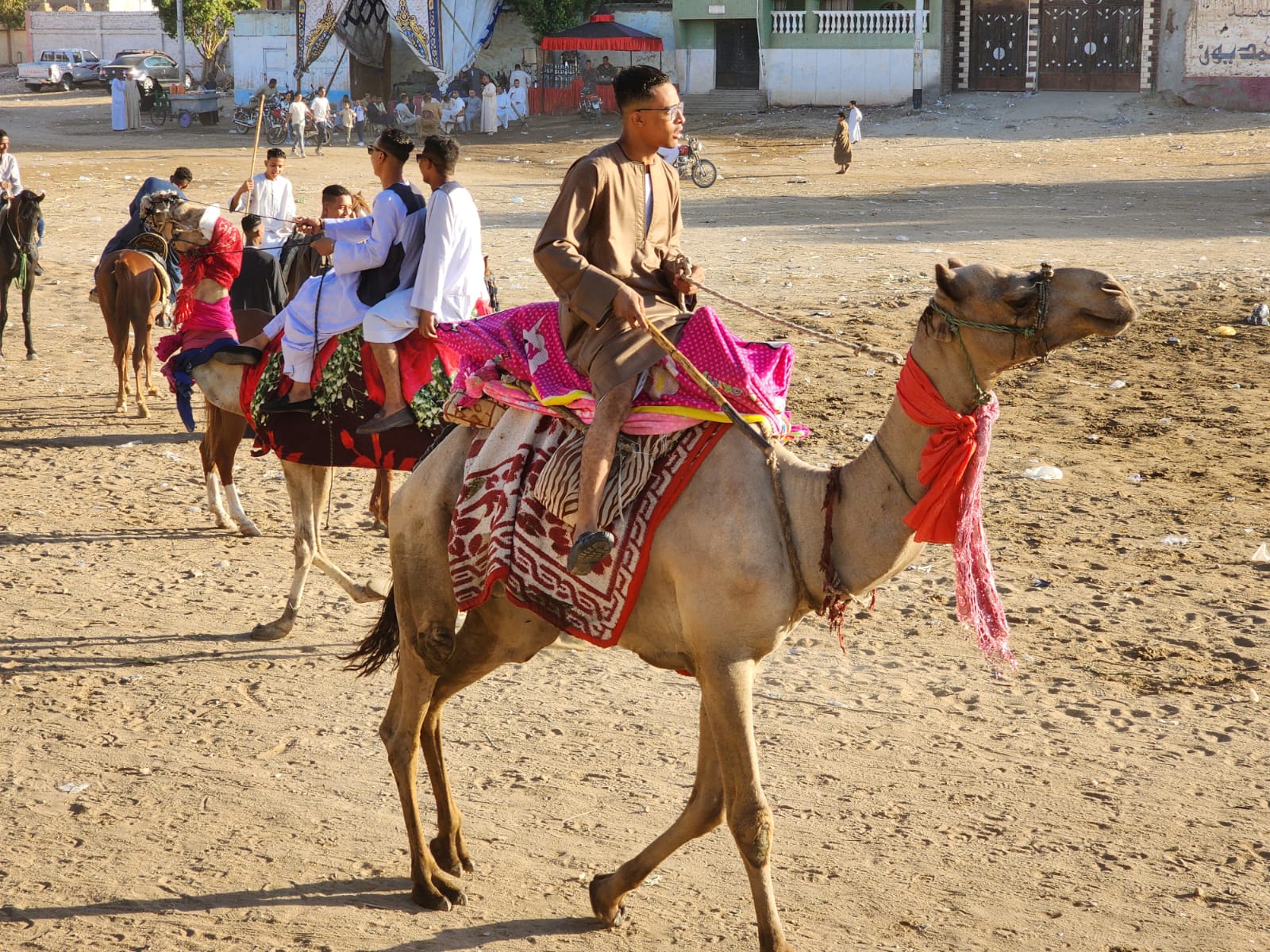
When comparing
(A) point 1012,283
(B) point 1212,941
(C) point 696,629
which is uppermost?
(A) point 1012,283

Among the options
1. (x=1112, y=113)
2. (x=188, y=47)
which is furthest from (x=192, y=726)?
(x=188, y=47)

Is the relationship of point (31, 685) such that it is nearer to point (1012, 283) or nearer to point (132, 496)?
point (132, 496)

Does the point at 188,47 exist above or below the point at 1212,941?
above

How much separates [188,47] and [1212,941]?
5975cm

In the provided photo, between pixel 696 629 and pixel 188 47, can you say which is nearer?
pixel 696 629

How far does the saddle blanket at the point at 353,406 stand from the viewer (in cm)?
675

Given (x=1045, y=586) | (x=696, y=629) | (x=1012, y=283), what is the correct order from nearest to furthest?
(x=1012, y=283)
(x=696, y=629)
(x=1045, y=586)

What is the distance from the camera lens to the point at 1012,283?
3451 millimetres

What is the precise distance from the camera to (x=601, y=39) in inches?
1503

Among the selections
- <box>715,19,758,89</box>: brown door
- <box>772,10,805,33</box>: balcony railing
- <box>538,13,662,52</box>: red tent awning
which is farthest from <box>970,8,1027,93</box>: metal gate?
<box>538,13,662,52</box>: red tent awning

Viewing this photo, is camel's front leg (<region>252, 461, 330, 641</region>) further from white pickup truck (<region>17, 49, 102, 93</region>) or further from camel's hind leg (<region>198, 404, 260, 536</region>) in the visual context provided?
white pickup truck (<region>17, 49, 102, 93</region>)

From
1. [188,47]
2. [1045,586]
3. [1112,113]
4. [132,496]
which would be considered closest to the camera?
[1045,586]

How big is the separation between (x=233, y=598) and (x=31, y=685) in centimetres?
139

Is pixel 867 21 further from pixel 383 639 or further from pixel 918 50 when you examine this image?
pixel 383 639
